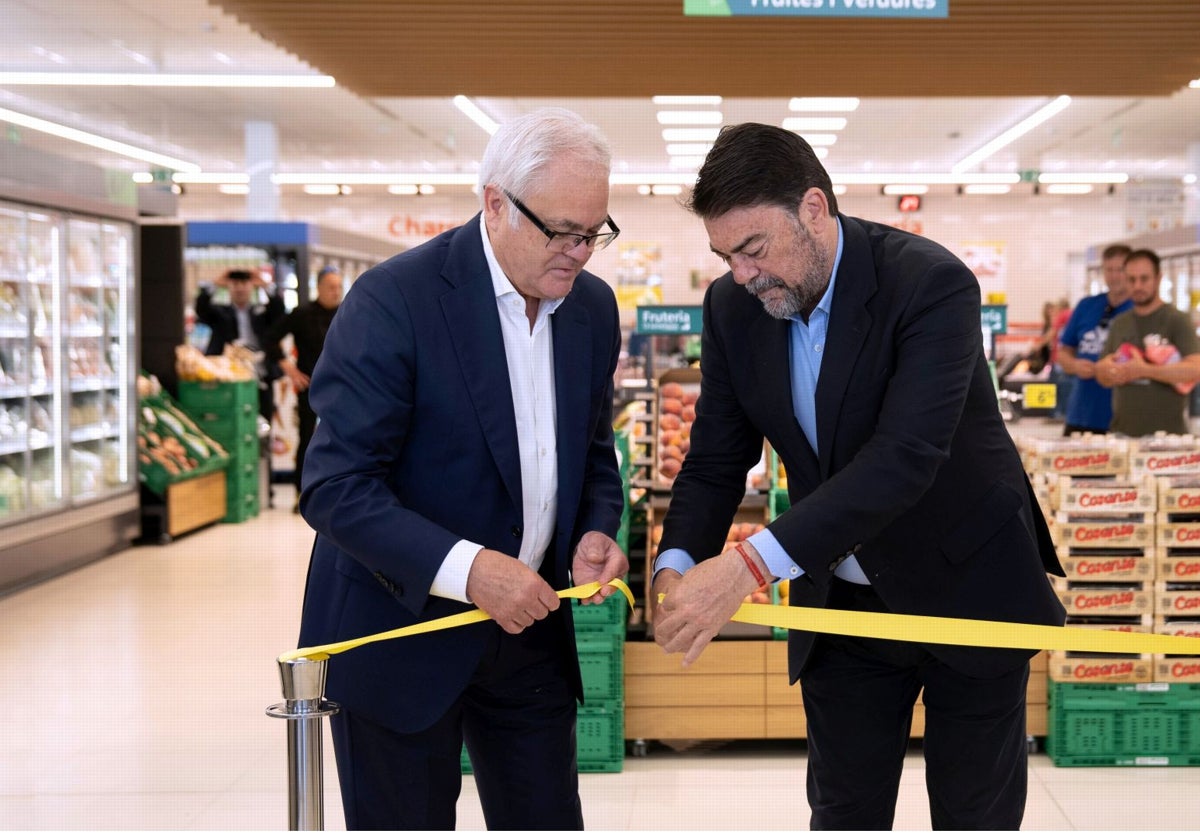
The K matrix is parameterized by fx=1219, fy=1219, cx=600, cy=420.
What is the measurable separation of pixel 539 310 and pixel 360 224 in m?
23.0

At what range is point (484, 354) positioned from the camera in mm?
2055

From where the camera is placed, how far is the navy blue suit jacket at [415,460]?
6.46 ft

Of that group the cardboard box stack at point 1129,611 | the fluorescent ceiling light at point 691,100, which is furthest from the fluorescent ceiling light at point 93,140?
the cardboard box stack at point 1129,611

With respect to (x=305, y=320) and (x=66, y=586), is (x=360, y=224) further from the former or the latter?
(x=66, y=586)

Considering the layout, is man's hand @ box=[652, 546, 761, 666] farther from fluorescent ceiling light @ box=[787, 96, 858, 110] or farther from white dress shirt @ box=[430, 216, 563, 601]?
fluorescent ceiling light @ box=[787, 96, 858, 110]

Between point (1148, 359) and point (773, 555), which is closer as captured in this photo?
point (773, 555)

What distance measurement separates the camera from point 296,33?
6320 mm

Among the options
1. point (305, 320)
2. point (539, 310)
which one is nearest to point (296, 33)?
point (305, 320)

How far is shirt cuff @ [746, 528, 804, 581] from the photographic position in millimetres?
2043

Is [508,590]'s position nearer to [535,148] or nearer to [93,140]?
[535,148]

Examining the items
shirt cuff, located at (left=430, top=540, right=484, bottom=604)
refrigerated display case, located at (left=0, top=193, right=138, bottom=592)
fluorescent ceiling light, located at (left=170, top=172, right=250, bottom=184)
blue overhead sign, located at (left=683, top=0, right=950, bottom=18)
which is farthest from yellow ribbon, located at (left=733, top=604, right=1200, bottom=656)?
fluorescent ceiling light, located at (left=170, top=172, right=250, bottom=184)

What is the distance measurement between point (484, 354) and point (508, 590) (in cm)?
40

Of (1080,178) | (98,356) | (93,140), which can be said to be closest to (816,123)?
(1080,178)

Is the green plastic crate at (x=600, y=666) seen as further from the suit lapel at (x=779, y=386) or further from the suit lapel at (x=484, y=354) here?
the suit lapel at (x=484, y=354)
